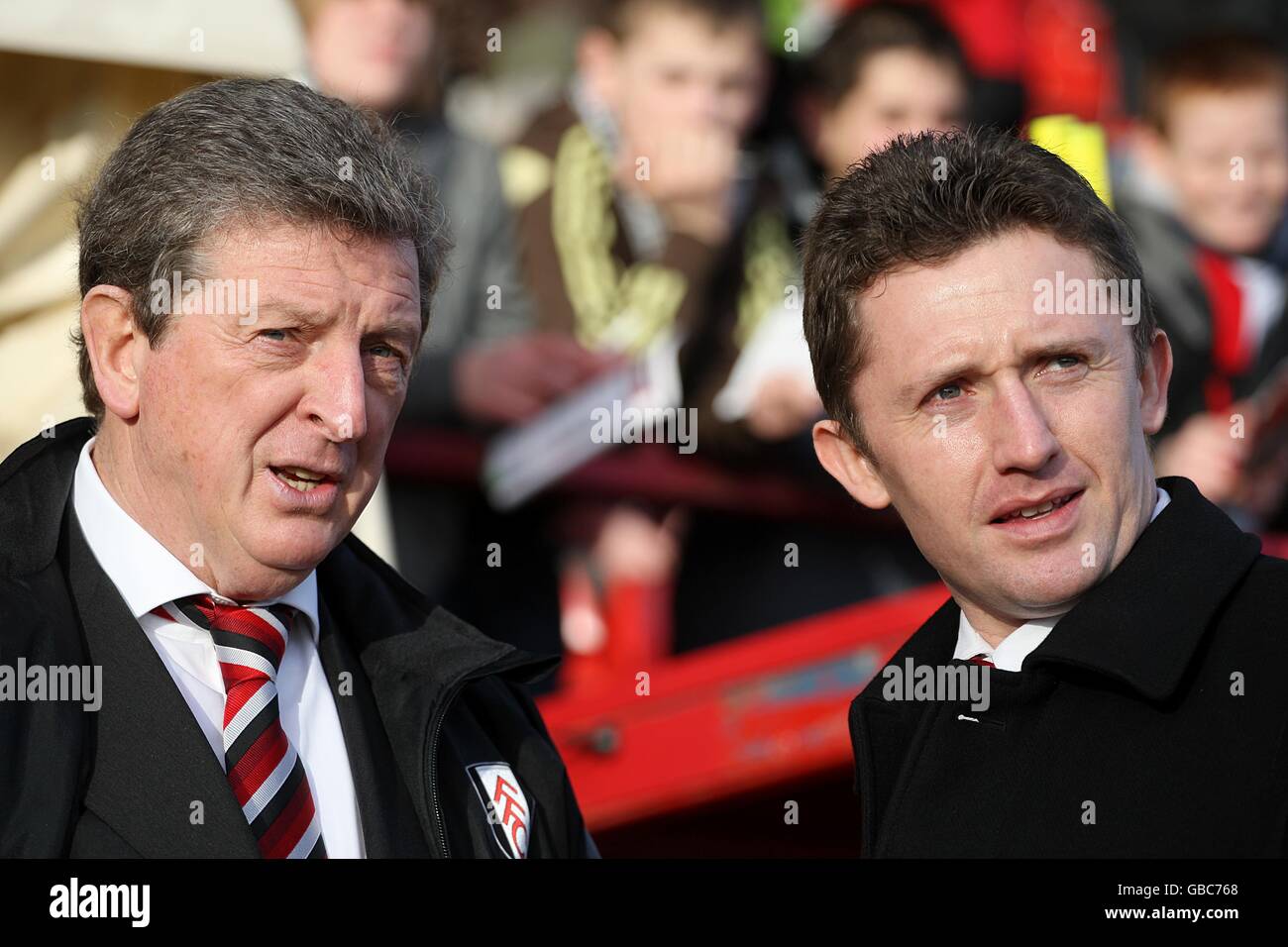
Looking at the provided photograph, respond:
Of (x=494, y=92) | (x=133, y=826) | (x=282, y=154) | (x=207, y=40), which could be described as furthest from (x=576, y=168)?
(x=133, y=826)

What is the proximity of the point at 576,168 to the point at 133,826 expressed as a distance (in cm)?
341

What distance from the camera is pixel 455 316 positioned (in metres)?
4.87

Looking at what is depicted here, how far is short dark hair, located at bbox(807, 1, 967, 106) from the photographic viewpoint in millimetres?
5125

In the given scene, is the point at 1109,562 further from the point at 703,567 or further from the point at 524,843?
the point at 703,567

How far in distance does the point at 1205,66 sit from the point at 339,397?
4.33m

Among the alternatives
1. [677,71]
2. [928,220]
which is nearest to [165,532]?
[928,220]

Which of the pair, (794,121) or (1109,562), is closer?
(1109,562)

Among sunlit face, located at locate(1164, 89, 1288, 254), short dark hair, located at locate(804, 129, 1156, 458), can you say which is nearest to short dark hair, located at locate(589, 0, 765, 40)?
sunlit face, located at locate(1164, 89, 1288, 254)

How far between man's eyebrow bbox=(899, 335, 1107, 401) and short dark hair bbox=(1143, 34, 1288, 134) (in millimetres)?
3758

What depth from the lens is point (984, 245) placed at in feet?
6.73

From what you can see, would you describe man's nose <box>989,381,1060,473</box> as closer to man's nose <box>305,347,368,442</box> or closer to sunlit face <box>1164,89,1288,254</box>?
man's nose <box>305,347,368,442</box>

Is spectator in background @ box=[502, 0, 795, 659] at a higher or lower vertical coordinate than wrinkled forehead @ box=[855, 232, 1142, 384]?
higher

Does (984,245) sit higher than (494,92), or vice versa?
(494,92)

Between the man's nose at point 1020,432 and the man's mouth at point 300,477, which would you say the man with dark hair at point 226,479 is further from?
the man's nose at point 1020,432
